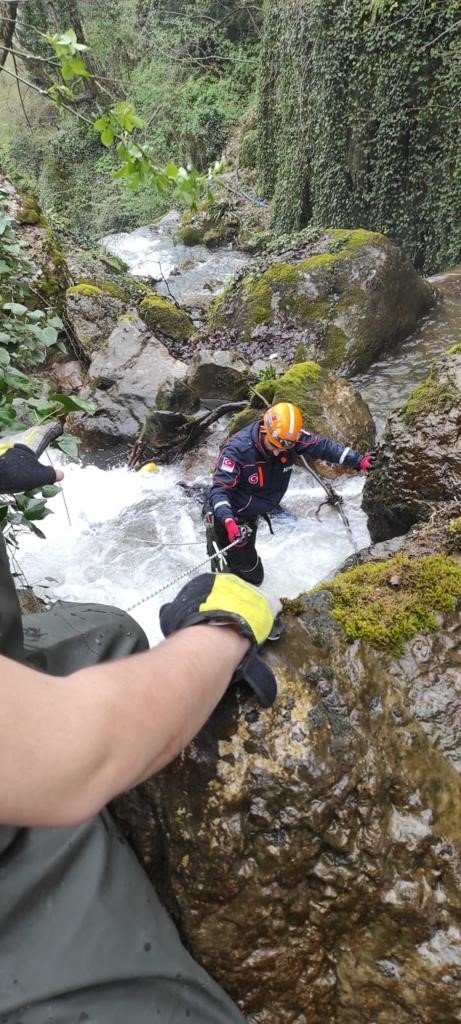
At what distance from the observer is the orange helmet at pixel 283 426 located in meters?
4.93

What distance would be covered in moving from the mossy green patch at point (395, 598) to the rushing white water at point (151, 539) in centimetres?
338

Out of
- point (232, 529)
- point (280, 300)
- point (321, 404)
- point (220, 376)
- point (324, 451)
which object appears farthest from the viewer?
point (280, 300)

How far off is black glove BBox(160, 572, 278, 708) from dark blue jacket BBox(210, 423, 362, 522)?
3.39m

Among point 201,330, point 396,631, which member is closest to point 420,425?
point 396,631

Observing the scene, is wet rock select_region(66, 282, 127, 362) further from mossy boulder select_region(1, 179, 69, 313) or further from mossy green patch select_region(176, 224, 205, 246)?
mossy green patch select_region(176, 224, 205, 246)

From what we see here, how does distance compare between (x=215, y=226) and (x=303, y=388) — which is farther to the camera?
(x=215, y=226)

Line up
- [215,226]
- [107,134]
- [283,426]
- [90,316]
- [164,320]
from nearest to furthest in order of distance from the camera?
1. [107,134]
2. [283,426]
3. [90,316]
4. [164,320]
5. [215,226]

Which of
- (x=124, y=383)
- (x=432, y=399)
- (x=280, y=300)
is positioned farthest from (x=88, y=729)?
(x=280, y=300)

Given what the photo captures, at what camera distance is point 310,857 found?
174 centimetres

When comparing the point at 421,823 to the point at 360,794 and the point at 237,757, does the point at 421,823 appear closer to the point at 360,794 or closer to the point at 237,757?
the point at 360,794

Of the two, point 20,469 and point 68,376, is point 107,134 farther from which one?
point 68,376

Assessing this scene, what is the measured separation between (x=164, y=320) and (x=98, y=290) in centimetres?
134

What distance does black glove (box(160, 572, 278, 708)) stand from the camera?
1.60 meters

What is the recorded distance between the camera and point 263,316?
32.8 feet
